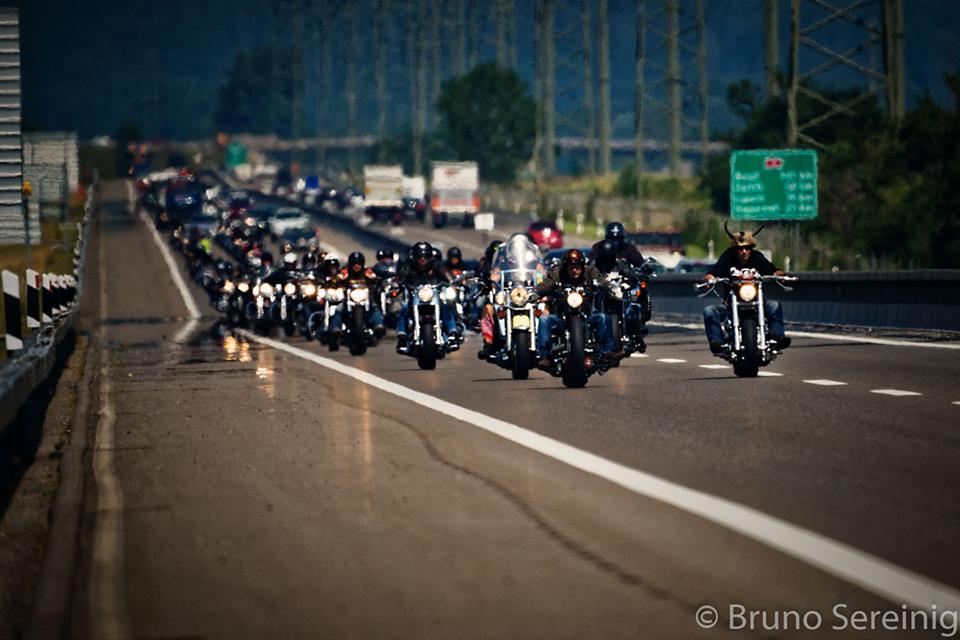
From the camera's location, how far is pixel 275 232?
354ft

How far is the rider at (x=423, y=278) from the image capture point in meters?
26.3

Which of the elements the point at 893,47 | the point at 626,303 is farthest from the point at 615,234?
the point at 893,47

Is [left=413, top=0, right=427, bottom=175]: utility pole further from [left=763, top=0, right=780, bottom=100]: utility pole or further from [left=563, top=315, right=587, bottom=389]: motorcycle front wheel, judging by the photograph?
[left=563, top=315, right=587, bottom=389]: motorcycle front wheel

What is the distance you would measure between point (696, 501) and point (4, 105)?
41.9m

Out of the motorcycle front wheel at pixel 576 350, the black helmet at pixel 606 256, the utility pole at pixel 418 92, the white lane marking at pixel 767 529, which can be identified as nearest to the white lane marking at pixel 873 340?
the black helmet at pixel 606 256

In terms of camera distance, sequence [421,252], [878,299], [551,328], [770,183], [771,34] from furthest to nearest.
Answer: [771,34], [770,183], [878,299], [421,252], [551,328]

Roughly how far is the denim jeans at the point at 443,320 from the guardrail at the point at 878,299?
7.63 m

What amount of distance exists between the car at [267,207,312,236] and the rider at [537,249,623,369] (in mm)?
84319

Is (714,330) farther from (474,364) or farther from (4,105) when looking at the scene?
(4,105)

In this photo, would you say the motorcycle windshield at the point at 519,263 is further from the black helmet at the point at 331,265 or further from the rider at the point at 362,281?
the black helmet at the point at 331,265

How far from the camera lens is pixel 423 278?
2641cm

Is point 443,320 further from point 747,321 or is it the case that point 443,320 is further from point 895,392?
point 895,392

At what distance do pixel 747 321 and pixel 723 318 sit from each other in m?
0.61

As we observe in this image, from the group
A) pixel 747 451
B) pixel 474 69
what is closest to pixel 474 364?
pixel 747 451
